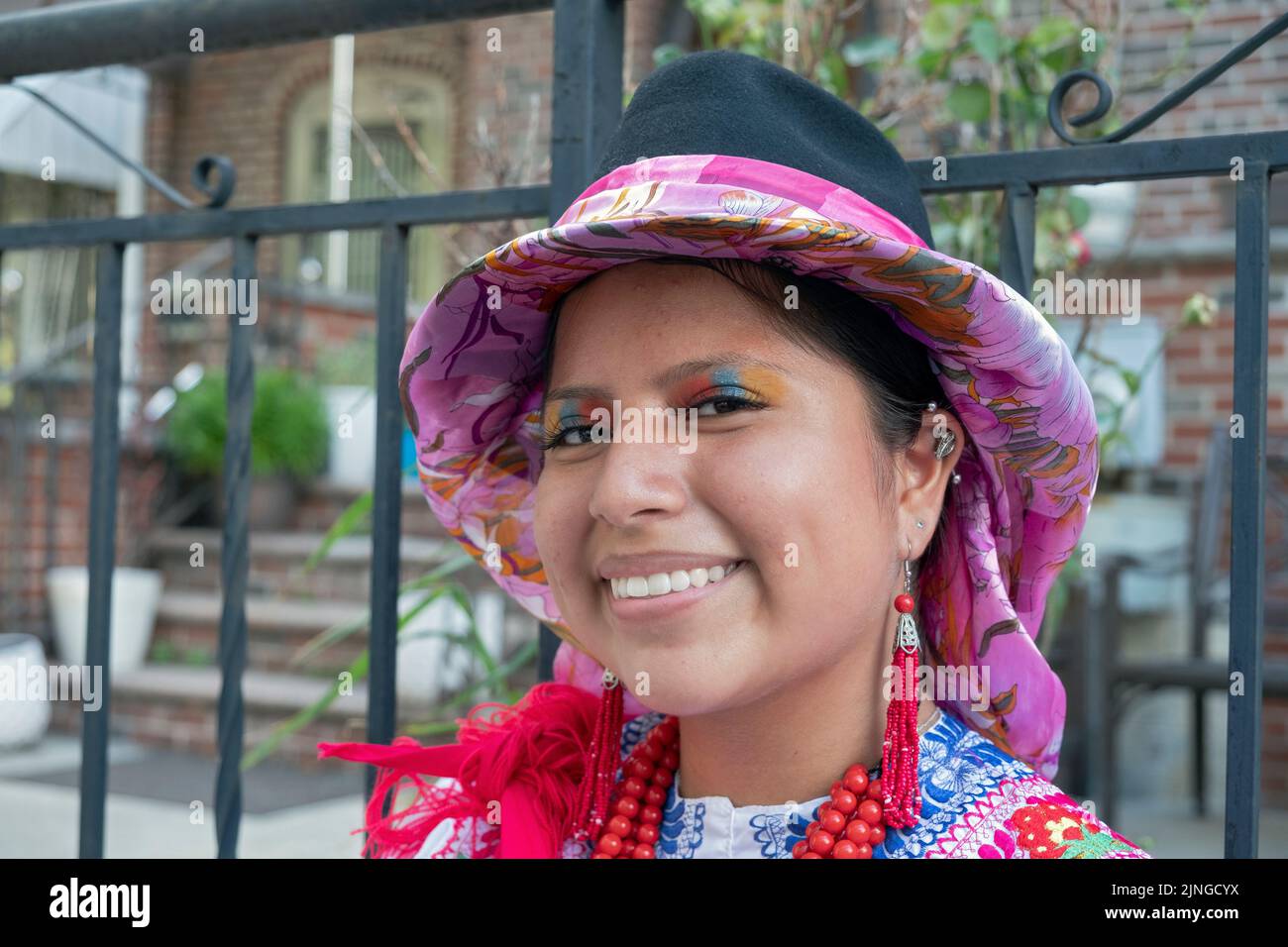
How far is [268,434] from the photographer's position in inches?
249

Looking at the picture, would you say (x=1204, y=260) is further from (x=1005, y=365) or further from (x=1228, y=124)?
(x=1005, y=365)

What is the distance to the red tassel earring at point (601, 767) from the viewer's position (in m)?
1.31

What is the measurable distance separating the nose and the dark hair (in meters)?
0.16

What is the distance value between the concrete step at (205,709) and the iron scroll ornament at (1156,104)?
4.04m

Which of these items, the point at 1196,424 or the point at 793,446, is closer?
the point at 793,446

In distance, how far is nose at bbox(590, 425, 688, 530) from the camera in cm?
110

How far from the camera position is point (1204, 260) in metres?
4.91

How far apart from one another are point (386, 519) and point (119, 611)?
4.75 metres

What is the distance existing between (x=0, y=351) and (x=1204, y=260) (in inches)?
258

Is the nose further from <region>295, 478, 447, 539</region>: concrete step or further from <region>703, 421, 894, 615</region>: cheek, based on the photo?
<region>295, 478, 447, 539</region>: concrete step

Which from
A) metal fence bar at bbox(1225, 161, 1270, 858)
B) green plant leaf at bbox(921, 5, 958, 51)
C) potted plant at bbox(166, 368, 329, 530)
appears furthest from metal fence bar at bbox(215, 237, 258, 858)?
potted plant at bbox(166, 368, 329, 530)

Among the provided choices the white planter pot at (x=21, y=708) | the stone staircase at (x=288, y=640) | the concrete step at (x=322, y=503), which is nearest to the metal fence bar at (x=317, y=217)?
the stone staircase at (x=288, y=640)

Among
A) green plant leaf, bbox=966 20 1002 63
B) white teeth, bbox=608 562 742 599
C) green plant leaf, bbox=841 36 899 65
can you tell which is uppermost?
green plant leaf, bbox=841 36 899 65
